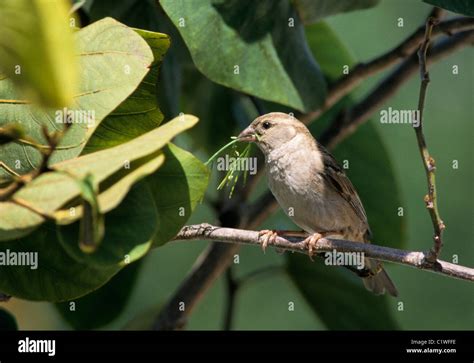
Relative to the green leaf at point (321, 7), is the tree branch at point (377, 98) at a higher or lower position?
lower

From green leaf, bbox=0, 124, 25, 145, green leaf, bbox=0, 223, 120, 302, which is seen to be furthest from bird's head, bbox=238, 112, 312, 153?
green leaf, bbox=0, 124, 25, 145

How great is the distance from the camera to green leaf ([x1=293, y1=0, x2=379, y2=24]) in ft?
8.55

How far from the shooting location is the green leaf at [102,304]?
3189 mm

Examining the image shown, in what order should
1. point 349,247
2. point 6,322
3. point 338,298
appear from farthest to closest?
point 338,298 → point 6,322 → point 349,247

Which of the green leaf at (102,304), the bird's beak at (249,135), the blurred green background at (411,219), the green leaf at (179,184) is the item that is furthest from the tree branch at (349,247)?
the blurred green background at (411,219)

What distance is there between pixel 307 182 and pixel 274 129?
0.23m

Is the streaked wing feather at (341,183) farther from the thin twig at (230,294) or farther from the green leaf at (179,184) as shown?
the green leaf at (179,184)

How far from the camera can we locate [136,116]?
170 cm

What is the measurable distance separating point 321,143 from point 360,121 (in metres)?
0.19

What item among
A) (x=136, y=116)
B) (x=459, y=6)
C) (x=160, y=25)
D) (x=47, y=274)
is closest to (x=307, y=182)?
(x=160, y=25)

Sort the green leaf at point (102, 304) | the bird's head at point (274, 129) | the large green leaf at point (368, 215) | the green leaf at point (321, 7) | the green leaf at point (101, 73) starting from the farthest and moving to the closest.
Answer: the large green leaf at point (368, 215) → the green leaf at point (102, 304) → the bird's head at point (274, 129) → the green leaf at point (321, 7) → the green leaf at point (101, 73)

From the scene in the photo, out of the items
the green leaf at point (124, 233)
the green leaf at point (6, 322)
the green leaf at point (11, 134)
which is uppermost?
the green leaf at point (11, 134)

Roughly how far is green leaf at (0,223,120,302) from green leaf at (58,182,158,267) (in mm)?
216

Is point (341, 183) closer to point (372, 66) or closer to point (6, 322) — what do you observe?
point (372, 66)
